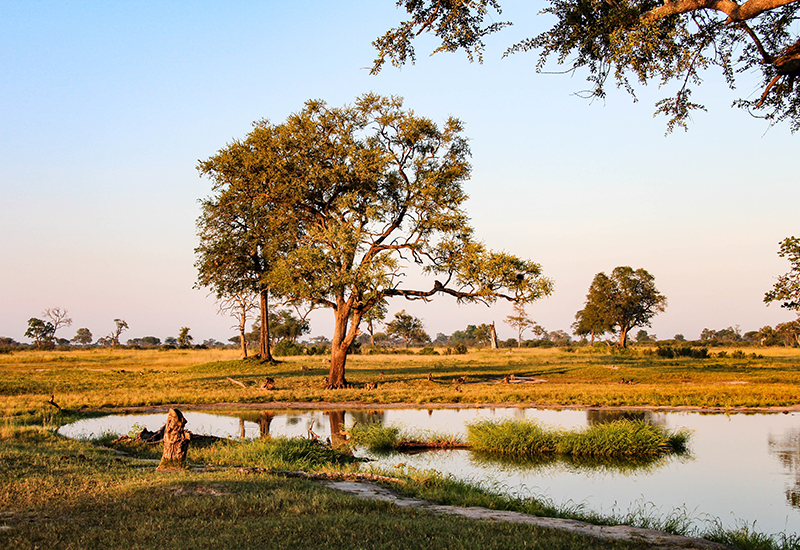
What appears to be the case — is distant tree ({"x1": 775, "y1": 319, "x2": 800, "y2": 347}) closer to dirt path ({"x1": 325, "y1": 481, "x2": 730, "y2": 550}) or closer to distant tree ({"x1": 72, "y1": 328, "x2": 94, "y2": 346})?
dirt path ({"x1": 325, "y1": 481, "x2": 730, "y2": 550})

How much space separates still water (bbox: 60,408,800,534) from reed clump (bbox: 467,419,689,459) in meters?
0.50

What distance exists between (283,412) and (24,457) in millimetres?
11537

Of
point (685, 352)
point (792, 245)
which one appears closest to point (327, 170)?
point (792, 245)

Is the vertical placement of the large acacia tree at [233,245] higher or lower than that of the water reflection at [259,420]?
higher

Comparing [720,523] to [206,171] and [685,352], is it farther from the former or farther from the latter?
[685,352]

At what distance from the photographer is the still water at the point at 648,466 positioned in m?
10.3

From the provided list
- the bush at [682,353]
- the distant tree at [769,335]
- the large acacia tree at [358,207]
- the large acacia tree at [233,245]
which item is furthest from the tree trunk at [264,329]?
the distant tree at [769,335]

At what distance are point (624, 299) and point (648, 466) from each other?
7002cm

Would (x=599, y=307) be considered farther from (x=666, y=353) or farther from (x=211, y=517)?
Answer: (x=211, y=517)

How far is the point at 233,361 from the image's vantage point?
45.2m

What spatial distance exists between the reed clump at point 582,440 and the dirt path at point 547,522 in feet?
19.0

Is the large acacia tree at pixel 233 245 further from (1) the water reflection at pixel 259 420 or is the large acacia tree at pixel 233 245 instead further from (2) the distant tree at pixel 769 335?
(2) the distant tree at pixel 769 335

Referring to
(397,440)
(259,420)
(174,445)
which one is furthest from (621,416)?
(174,445)

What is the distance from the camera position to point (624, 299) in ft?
261
